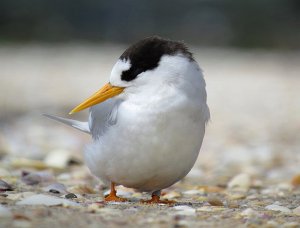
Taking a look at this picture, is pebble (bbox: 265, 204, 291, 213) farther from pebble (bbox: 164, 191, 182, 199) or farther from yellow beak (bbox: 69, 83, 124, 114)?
yellow beak (bbox: 69, 83, 124, 114)

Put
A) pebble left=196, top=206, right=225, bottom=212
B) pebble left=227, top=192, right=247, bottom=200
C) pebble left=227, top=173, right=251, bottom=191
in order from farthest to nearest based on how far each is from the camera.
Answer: pebble left=227, top=173, right=251, bottom=191
pebble left=227, top=192, right=247, bottom=200
pebble left=196, top=206, right=225, bottom=212

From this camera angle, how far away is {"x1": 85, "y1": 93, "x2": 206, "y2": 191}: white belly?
357 cm

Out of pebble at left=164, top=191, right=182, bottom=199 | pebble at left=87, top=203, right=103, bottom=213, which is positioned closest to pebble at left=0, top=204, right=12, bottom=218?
pebble at left=87, top=203, right=103, bottom=213

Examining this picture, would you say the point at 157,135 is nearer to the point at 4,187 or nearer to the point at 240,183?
the point at 4,187

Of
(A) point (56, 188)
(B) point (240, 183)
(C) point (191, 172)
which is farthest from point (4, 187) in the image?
(C) point (191, 172)

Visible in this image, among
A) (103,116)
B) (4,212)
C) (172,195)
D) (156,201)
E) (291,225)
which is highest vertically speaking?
(103,116)

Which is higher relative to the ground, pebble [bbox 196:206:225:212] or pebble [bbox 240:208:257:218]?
pebble [bbox 196:206:225:212]

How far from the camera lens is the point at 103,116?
3891 mm

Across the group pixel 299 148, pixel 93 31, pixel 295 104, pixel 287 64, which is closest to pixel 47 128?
pixel 299 148

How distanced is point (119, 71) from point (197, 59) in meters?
18.2

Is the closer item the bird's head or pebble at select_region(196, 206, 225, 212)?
pebble at select_region(196, 206, 225, 212)

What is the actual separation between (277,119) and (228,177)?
399 cm

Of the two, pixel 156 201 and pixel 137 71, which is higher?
pixel 137 71

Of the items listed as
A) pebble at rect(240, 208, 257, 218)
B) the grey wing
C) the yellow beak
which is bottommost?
pebble at rect(240, 208, 257, 218)
